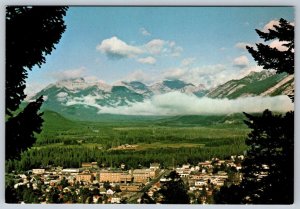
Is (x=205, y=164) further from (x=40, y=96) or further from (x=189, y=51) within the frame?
Answer: (x=40, y=96)

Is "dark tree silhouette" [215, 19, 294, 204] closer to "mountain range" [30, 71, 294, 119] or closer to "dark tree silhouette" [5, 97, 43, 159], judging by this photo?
"mountain range" [30, 71, 294, 119]

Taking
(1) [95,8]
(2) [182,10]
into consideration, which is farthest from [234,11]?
(1) [95,8]

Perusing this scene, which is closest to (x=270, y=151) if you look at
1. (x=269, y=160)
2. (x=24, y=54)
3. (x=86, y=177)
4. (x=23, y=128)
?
(x=269, y=160)

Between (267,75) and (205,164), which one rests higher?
(267,75)

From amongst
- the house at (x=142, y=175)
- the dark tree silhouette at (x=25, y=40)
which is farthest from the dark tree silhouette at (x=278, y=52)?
the dark tree silhouette at (x=25, y=40)

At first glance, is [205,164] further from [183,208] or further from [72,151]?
[72,151]

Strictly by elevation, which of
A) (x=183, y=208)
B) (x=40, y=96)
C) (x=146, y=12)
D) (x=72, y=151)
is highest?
(x=146, y=12)
